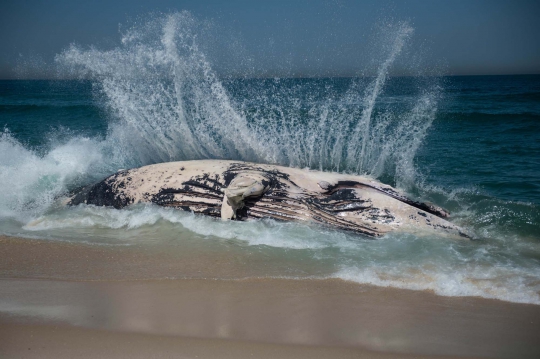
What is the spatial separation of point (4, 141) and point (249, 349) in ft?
28.7

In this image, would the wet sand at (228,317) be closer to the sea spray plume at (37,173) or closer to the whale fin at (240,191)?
the whale fin at (240,191)

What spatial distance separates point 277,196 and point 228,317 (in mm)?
2641

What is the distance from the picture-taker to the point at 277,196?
6.21 metres

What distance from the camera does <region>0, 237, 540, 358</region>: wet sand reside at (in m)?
3.36

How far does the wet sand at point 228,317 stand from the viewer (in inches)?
132

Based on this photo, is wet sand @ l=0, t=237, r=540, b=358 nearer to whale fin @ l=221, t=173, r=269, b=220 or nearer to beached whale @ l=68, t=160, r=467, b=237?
whale fin @ l=221, t=173, r=269, b=220

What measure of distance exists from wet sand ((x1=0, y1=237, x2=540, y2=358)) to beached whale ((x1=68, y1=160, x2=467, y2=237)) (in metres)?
1.42

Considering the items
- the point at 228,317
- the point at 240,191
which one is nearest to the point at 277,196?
the point at 240,191

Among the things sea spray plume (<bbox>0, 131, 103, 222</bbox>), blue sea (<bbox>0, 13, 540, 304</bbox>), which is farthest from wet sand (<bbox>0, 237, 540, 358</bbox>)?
sea spray plume (<bbox>0, 131, 103, 222</bbox>)

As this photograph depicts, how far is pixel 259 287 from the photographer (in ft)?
14.3

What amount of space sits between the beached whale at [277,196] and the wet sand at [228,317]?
1.42 metres

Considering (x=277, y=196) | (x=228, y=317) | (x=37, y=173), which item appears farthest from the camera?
(x=37, y=173)

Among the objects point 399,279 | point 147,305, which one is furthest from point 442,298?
point 147,305

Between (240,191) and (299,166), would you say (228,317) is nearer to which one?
(240,191)
